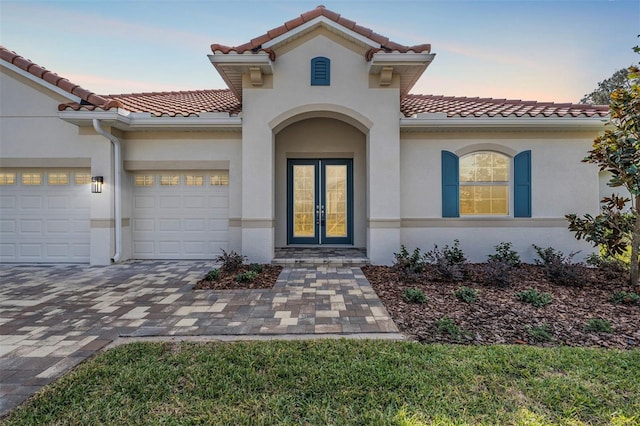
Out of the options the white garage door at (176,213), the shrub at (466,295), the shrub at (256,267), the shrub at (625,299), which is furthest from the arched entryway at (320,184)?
the shrub at (625,299)

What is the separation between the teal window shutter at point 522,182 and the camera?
806 centimetres

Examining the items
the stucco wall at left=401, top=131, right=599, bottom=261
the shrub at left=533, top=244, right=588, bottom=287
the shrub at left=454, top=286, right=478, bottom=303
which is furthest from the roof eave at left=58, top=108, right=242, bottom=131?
the shrub at left=533, top=244, right=588, bottom=287

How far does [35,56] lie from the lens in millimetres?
9148

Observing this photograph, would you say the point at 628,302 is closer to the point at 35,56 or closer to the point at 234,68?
the point at 234,68

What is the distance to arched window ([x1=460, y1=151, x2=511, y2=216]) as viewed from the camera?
8242 millimetres

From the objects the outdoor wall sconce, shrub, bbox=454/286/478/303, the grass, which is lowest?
the grass

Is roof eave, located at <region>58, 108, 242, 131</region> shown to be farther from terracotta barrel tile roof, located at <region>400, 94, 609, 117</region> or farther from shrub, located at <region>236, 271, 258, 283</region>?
terracotta barrel tile roof, located at <region>400, 94, 609, 117</region>

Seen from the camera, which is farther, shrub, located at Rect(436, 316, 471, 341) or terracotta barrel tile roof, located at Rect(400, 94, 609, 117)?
terracotta barrel tile roof, located at Rect(400, 94, 609, 117)

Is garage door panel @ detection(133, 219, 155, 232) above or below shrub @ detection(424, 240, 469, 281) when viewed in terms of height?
above

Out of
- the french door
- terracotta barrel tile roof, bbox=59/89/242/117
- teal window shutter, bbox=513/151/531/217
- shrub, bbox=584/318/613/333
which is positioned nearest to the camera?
shrub, bbox=584/318/613/333

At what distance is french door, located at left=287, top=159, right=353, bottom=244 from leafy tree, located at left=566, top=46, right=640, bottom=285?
584cm

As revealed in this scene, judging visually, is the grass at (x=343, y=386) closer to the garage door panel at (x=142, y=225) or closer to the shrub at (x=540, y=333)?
the shrub at (x=540, y=333)

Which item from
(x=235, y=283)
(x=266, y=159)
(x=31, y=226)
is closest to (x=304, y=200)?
(x=266, y=159)

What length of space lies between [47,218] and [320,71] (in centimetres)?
830
